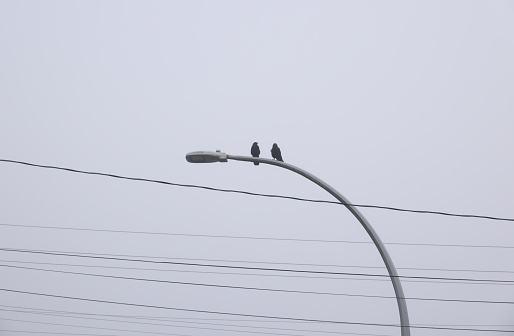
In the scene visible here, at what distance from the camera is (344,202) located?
11961 millimetres

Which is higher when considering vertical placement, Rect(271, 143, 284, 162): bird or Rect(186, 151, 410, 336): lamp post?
Rect(271, 143, 284, 162): bird

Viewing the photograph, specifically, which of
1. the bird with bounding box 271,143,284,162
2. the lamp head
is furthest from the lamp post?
the bird with bounding box 271,143,284,162

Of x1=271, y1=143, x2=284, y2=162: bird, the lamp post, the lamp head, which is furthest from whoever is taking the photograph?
x1=271, y1=143, x2=284, y2=162: bird

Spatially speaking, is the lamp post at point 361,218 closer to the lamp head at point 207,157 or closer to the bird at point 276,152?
the lamp head at point 207,157

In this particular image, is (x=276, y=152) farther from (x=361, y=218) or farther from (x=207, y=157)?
(x=361, y=218)

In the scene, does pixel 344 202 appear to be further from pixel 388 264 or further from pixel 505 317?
pixel 505 317

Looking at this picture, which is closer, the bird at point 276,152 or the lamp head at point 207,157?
the lamp head at point 207,157

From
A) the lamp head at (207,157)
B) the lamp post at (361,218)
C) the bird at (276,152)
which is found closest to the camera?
the lamp post at (361,218)

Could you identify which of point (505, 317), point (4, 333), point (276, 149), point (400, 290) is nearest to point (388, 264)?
point (400, 290)

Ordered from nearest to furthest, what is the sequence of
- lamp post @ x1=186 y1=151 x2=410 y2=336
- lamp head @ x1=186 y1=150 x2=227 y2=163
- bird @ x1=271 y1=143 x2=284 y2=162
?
lamp post @ x1=186 y1=151 x2=410 y2=336
lamp head @ x1=186 y1=150 x2=227 y2=163
bird @ x1=271 y1=143 x2=284 y2=162

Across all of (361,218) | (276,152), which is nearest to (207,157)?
(361,218)

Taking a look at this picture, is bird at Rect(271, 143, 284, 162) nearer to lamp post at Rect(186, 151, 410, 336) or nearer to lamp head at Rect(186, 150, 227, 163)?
lamp post at Rect(186, 151, 410, 336)

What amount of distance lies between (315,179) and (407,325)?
2369 mm

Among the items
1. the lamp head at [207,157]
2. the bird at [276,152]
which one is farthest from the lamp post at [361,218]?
the bird at [276,152]
